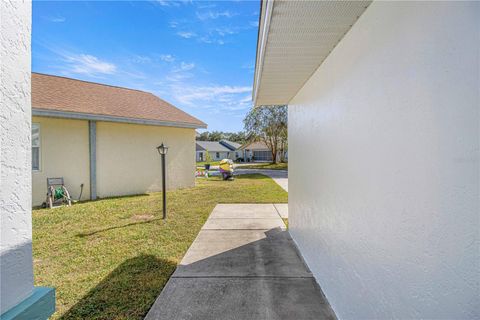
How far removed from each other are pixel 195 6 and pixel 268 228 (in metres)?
6.52

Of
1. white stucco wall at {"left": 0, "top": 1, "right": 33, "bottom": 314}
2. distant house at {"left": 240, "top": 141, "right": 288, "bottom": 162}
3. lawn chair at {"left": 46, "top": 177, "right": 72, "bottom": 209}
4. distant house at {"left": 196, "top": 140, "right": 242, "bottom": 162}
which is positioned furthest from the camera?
distant house at {"left": 196, "top": 140, "right": 242, "bottom": 162}

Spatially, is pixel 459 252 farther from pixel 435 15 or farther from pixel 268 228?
pixel 268 228

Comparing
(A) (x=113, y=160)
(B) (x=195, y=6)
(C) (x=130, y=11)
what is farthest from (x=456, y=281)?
(A) (x=113, y=160)

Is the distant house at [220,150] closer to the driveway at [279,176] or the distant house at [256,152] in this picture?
the distant house at [256,152]

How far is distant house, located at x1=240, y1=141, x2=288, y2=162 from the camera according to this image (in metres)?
43.7

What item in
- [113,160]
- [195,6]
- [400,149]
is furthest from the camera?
[113,160]

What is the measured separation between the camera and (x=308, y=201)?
3752 millimetres

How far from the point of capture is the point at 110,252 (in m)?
4.32

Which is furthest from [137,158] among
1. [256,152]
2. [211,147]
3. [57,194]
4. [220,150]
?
[220,150]

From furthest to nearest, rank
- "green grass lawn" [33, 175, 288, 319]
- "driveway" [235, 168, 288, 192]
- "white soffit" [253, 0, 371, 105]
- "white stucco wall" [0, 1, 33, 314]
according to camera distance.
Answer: "driveway" [235, 168, 288, 192] < "green grass lawn" [33, 175, 288, 319] < "white soffit" [253, 0, 371, 105] < "white stucco wall" [0, 1, 33, 314]

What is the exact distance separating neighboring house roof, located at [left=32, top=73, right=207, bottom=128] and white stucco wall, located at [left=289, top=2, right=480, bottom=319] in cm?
933

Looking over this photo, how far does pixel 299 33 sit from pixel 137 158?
32.0 ft

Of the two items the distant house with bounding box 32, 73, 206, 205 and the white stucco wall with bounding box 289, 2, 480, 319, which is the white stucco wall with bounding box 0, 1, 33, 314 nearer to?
the white stucco wall with bounding box 289, 2, 480, 319

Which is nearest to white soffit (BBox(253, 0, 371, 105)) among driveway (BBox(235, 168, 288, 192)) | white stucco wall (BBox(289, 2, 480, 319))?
white stucco wall (BBox(289, 2, 480, 319))
